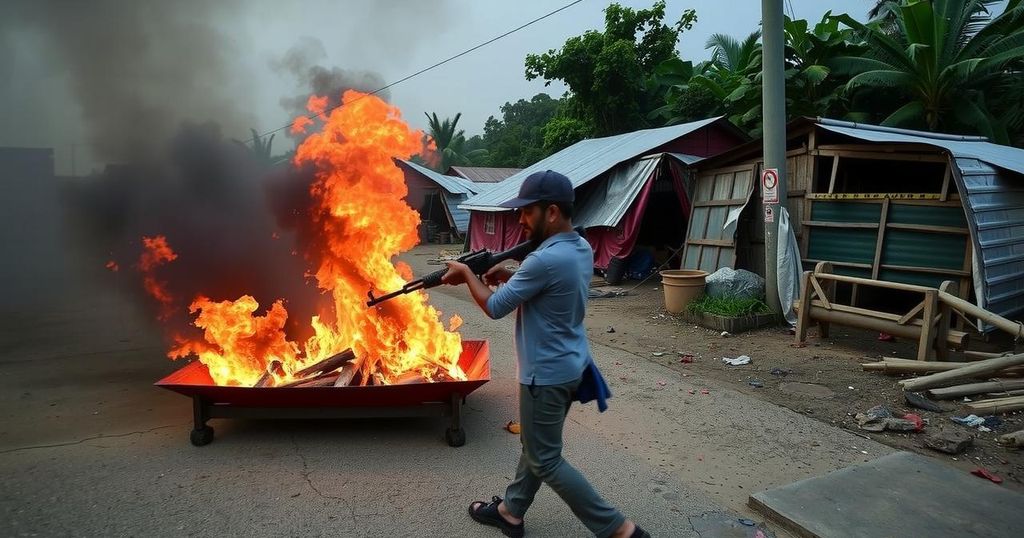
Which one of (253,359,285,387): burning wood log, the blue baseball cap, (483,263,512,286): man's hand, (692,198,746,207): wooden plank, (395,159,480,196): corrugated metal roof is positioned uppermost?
(395,159,480,196): corrugated metal roof

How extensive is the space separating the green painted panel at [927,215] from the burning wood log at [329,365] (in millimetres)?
7587

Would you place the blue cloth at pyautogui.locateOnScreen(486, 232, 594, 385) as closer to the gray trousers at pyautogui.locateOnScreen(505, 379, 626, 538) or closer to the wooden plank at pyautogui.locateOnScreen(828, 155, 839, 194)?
the gray trousers at pyautogui.locateOnScreen(505, 379, 626, 538)

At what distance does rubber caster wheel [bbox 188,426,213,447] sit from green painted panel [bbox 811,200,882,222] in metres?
8.76

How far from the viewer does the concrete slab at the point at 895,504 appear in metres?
3.26

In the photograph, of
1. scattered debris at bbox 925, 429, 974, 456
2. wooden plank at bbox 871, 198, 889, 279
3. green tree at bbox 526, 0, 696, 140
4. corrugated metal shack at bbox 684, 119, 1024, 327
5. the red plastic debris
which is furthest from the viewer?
green tree at bbox 526, 0, 696, 140

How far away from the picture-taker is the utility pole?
26.9ft

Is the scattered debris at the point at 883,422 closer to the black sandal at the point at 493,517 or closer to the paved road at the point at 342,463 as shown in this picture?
the paved road at the point at 342,463

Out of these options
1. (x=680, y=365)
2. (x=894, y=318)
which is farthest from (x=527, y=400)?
(x=894, y=318)

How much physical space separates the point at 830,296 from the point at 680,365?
3.10 meters

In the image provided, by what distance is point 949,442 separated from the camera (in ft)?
14.4

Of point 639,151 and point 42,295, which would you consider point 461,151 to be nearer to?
point 639,151

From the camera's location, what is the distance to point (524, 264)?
2871 millimetres

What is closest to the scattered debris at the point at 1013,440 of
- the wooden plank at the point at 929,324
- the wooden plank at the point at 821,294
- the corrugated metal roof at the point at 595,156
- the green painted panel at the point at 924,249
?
the wooden plank at the point at 929,324

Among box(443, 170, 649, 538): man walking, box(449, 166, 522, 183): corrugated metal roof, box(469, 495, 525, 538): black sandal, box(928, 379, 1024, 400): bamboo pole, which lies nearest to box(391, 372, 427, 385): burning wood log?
box(469, 495, 525, 538): black sandal
